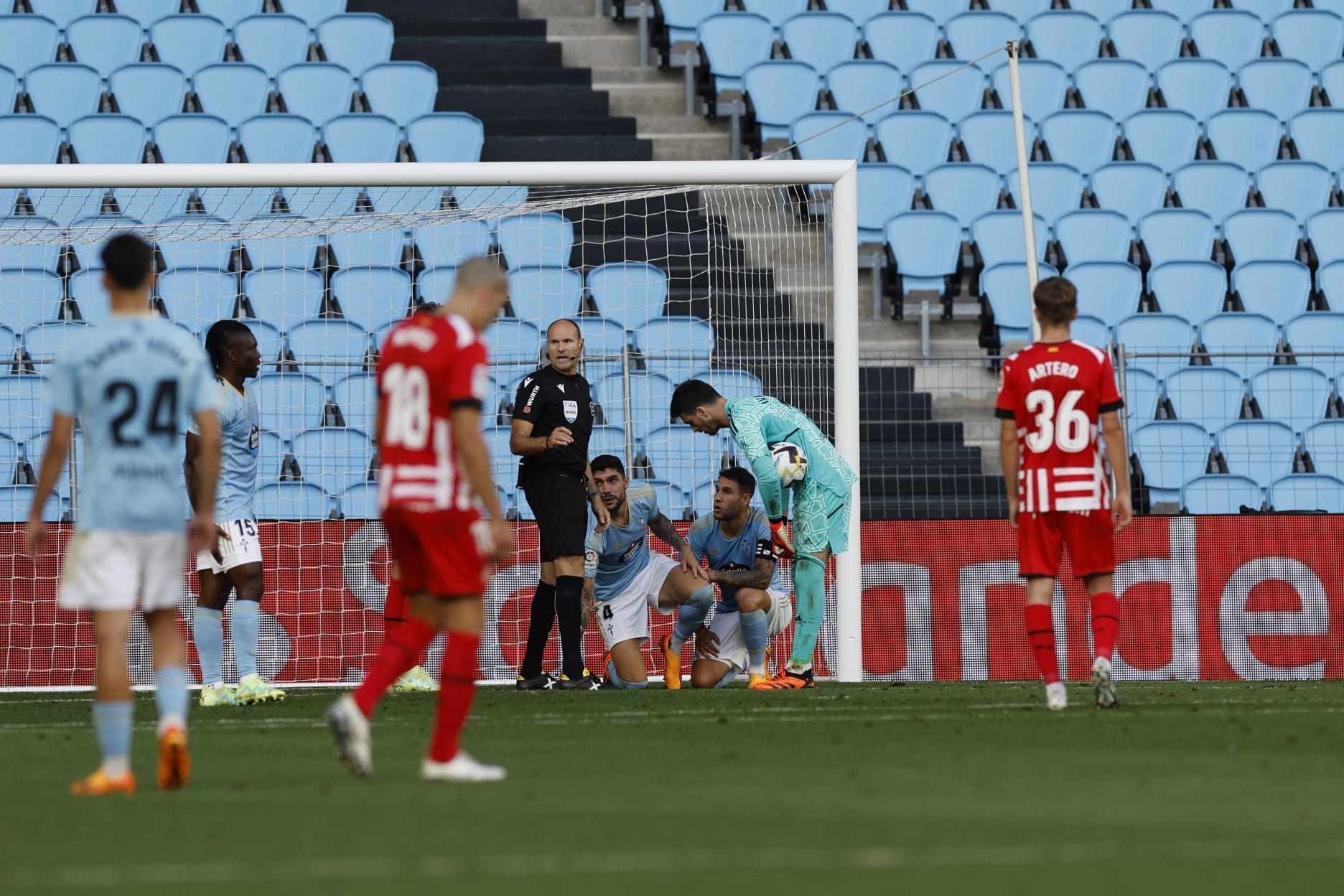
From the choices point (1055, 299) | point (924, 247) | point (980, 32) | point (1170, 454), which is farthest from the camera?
point (980, 32)

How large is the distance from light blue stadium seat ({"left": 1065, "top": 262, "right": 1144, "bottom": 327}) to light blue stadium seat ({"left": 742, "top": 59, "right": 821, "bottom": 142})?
2950mm

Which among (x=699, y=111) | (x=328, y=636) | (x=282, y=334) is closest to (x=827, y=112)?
(x=699, y=111)

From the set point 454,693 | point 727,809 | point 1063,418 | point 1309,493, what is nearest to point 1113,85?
point 1309,493

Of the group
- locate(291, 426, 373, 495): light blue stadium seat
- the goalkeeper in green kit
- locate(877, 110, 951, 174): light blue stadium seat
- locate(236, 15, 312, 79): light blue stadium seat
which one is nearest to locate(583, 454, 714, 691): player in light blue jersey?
the goalkeeper in green kit

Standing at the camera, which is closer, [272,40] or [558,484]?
[558,484]

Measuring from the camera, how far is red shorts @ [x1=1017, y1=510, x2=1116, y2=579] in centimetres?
790

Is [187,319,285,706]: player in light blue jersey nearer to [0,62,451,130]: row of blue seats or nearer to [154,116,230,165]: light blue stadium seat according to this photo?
[154,116,230,165]: light blue stadium seat

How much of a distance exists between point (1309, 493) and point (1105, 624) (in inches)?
221

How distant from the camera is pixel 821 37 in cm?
1714

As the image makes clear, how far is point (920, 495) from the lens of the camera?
40.2ft

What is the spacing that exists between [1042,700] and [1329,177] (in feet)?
31.2

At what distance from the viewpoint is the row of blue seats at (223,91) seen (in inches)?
627

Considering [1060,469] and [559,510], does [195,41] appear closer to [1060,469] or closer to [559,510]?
[559,510]

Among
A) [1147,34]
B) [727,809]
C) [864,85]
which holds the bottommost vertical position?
[727,809]
